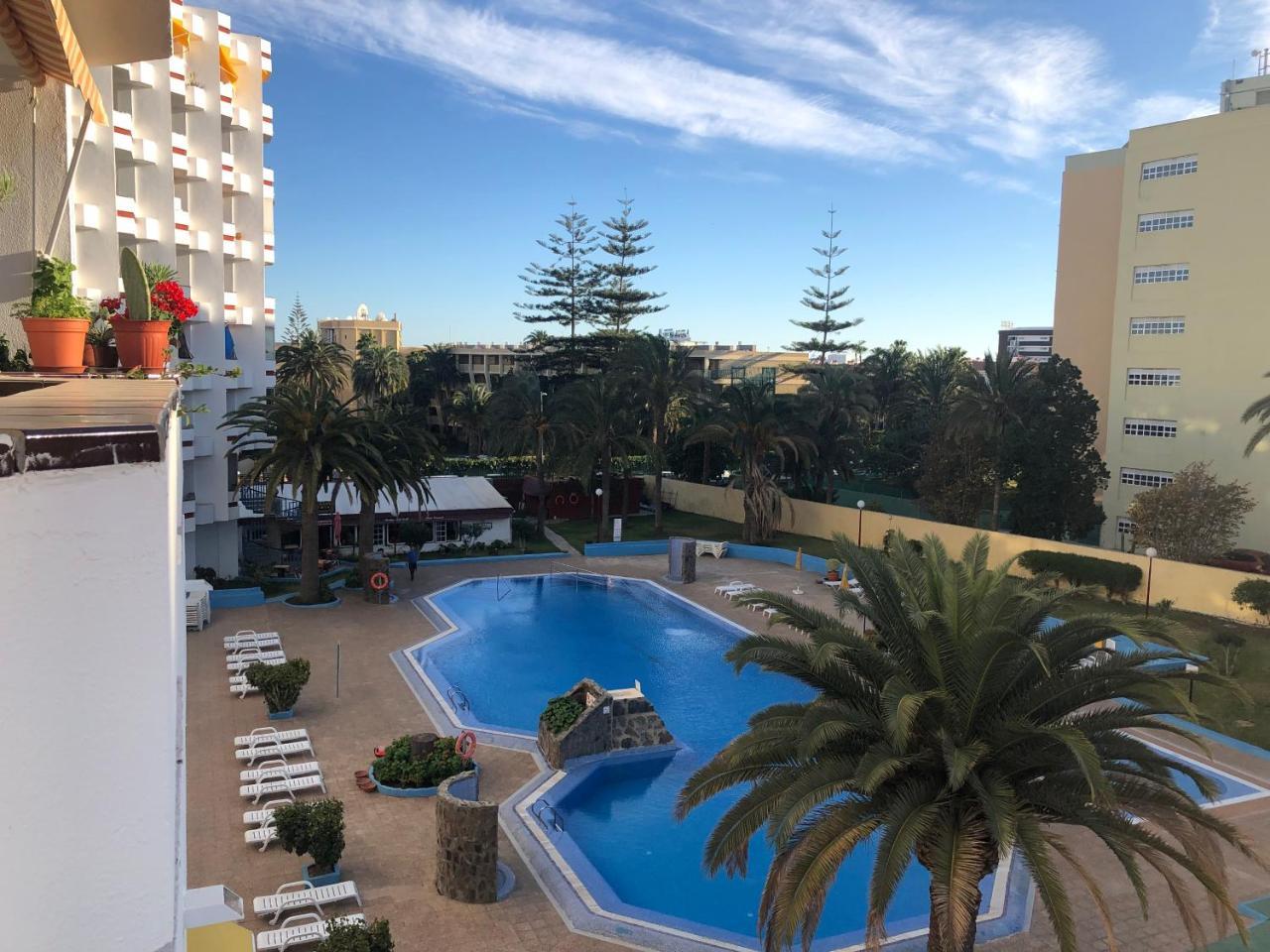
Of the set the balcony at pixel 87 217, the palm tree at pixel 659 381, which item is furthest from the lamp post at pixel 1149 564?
the balcony at pixel 87 217

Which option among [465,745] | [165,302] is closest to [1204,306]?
[465,745]

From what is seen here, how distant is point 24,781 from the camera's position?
2.19 metres

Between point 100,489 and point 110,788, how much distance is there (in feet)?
2.40

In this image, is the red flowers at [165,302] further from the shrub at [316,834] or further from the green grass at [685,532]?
the green grass at [685,532]

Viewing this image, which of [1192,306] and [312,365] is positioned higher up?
[1192,306]

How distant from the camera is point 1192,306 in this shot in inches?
1344

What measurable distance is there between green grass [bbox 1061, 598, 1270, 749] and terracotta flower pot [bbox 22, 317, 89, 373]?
50.0 ft

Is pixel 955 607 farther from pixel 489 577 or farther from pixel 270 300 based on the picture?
pixel 270 300

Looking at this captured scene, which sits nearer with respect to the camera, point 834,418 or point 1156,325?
point 1156,325

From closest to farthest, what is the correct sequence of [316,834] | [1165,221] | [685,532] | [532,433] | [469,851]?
[469,851]
[316,834]
[1165,221]
[532,433]
[685,532]

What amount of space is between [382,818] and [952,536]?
23709 mm

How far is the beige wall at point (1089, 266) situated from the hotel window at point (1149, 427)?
306 centimetres

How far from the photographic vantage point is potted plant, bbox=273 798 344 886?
38.2 feet

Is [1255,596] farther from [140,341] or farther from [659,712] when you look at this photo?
[140,341]
